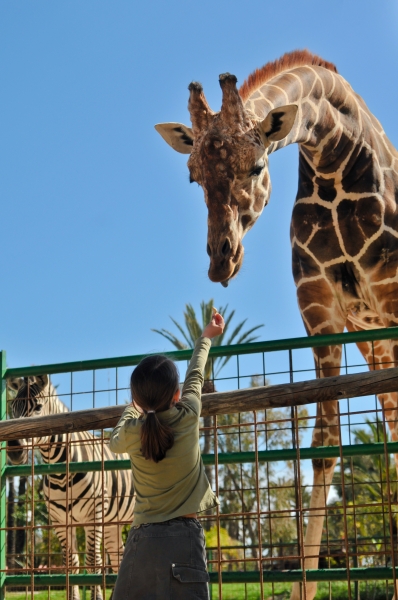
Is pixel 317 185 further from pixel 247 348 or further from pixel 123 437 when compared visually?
pixel 123 437

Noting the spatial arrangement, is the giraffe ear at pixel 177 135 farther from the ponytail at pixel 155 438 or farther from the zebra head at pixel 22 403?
the ponytail at pixel 155 438

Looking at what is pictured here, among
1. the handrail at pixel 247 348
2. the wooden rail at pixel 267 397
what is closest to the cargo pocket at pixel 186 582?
the wooden rail at pixel 267 397

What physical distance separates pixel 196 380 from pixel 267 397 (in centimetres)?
53

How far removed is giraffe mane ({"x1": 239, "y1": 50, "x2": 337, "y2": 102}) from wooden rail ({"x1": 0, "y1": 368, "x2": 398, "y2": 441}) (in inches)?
122

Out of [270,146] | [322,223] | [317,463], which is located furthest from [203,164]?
[317,463]

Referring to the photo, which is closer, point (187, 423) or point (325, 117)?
point (187, 423)

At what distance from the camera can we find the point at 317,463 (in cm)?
652

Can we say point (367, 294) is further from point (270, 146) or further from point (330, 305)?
point (270, 146)

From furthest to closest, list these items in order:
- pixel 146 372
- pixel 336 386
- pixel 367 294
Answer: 1. pixel 367 294
2. pixel 336 386
3. pixel 146 372

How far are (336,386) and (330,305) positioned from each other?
2.79 m

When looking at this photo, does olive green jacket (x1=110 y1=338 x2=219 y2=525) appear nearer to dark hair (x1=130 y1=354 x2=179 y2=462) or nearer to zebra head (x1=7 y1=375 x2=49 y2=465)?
dark hair (x1=130 y1=354 x2=179 y2=462)

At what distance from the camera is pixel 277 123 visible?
621cm

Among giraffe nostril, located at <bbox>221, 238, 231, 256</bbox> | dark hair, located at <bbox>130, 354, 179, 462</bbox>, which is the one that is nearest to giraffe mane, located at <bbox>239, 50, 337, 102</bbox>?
giraffe nostril, located at <bbox>221, 238, 231, 256</bbox>

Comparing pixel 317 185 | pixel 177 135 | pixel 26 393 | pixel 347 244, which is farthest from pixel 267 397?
pixel 26 393
